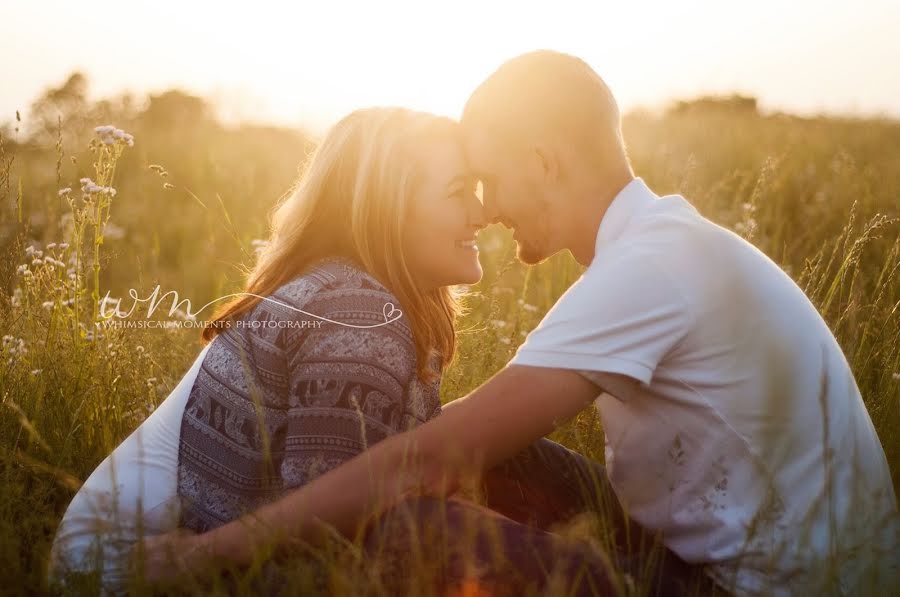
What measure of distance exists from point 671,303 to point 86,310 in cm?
256

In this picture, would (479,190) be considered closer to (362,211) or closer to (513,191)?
(513,191)

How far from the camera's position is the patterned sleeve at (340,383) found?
241 centimetres

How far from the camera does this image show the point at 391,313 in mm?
2615

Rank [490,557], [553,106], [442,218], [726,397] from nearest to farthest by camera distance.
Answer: [490,557]
[726,397]
[553,106]
[442,218]

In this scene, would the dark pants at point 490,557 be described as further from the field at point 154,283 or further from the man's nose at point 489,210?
the man's nose at point 489,210

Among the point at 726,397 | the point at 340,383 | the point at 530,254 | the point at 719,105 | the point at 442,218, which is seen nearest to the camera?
the point at 726,397

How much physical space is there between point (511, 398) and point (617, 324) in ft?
1.07

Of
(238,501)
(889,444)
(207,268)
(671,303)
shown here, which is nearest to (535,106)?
(671,303)

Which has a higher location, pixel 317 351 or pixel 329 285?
pixel 329 285

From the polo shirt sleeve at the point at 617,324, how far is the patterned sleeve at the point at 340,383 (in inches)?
18.6

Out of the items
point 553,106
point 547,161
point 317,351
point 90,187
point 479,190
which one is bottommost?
point 317,351

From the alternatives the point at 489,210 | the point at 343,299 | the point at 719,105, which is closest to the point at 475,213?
the point at 489,210

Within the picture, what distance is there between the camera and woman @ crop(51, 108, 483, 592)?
2416mm

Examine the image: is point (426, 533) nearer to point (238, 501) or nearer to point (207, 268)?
point (238, 501)
